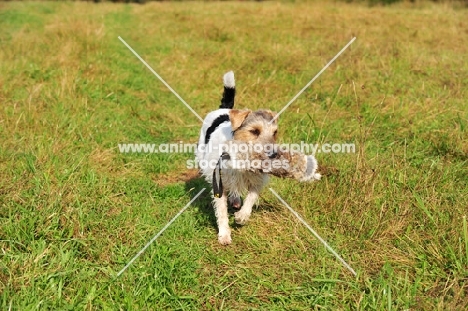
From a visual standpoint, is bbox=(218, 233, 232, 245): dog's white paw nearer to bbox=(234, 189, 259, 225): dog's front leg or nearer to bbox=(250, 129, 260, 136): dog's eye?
bbox=(234, 189, 259, 225): dog's front leg

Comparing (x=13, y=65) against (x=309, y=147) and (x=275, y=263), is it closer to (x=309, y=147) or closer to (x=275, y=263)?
(x=309, y=147)

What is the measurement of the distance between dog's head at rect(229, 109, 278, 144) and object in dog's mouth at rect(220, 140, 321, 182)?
9 cm

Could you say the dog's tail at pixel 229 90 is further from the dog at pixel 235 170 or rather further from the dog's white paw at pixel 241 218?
the dog's white paw at pixel 241 218

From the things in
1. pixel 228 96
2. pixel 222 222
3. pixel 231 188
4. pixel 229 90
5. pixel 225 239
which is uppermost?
pixel 229 90

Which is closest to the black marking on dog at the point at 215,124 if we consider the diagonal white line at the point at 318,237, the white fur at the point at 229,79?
the white fur at the point at 229,79

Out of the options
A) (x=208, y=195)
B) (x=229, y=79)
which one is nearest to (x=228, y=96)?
(x=229, y=79)

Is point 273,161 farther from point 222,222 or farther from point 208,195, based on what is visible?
point 208,195

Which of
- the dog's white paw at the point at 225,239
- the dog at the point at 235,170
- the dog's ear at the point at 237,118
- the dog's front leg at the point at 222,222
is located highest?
the dog's ear at the point at 237,118

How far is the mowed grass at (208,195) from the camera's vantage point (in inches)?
130

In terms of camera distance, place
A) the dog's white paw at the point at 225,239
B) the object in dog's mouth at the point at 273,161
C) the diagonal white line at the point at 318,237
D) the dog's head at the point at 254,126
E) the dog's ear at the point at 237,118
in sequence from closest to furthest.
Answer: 1. the diagonal white line at the point at 318,237
2. the object in dog's mouth at the point at 273,161
3. the dog's head at the point at 254,126
4. the dog's ear at the point at 237,118
5. the dog's white paw at the point at 225,239

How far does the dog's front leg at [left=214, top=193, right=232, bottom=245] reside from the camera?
4.20 meters

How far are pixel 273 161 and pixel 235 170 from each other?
0.63m

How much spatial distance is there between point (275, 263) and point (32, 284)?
204cm

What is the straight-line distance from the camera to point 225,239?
419 cm
